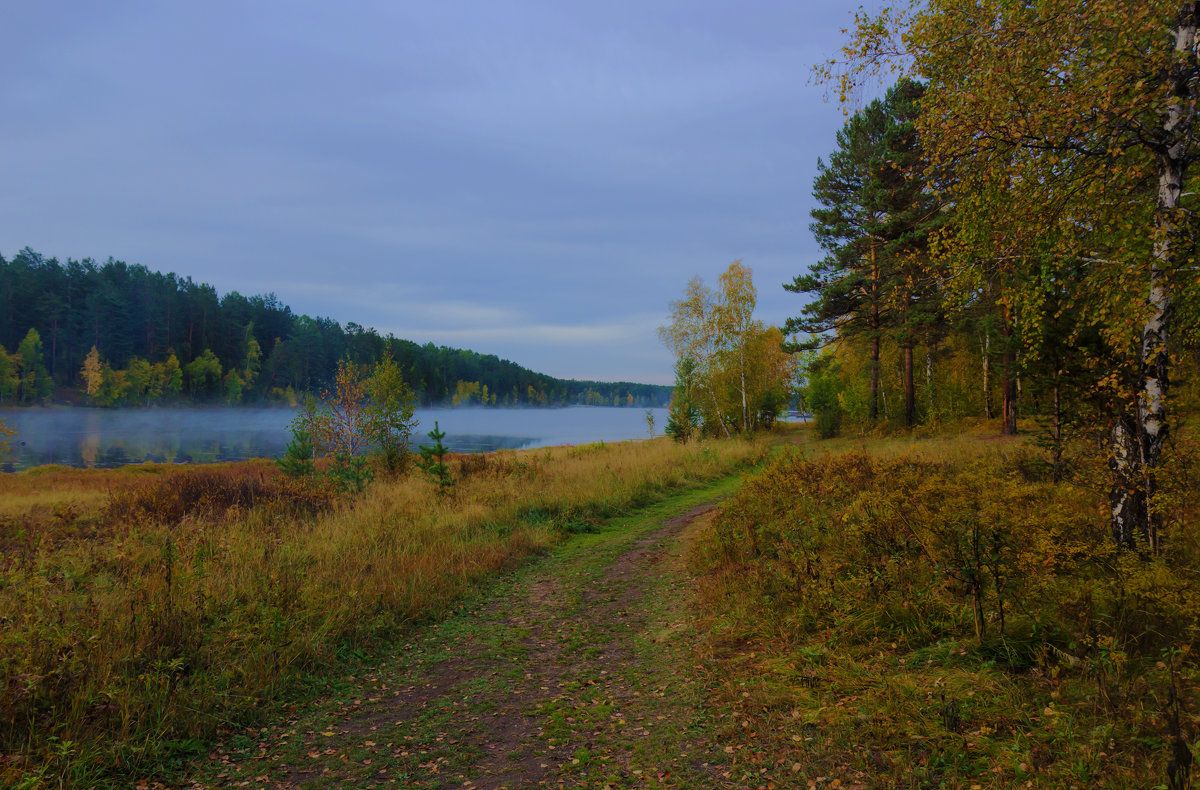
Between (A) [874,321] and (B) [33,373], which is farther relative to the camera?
(B) [33,373]

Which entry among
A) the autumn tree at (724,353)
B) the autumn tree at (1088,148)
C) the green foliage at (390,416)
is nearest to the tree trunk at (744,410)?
the autumn tree at (724,353)

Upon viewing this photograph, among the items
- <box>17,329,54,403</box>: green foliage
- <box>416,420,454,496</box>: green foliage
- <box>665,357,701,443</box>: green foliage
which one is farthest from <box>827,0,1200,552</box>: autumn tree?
<box>17,329,54,403</box>: green foliage

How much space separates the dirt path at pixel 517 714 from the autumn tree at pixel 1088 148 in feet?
14.2

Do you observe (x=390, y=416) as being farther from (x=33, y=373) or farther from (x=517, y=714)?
(x=33, y=373)

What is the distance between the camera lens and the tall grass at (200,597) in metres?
3.87

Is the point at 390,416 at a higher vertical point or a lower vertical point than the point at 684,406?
lower

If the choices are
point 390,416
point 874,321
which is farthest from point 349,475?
point 874,321

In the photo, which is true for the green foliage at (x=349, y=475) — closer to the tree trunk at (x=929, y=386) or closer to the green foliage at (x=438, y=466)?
the green foliage at (x=438, y=466)

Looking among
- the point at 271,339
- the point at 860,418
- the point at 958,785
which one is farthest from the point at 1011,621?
the point at 271,339

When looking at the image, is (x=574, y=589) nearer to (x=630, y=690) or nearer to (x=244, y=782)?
(x=630, y=690)

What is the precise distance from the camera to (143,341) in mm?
85375

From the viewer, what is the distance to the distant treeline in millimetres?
75500

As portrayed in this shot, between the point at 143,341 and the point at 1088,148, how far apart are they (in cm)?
11009

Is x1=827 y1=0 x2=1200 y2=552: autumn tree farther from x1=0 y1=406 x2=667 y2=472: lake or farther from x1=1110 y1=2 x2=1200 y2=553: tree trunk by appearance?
x1=0 y1=406 x2=667 y2=472: lake
